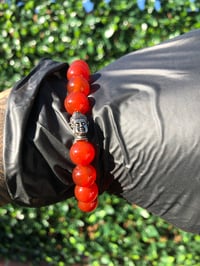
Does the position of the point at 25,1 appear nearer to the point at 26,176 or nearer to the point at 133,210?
the point at 133,210

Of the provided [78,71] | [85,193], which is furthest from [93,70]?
[85,193]

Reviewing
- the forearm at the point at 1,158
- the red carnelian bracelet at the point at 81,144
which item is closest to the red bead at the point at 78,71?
the red carnelian bracelet at the point at 81,144

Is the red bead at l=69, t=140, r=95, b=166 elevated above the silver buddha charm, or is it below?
below

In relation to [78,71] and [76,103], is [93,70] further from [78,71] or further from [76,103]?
[76,103]

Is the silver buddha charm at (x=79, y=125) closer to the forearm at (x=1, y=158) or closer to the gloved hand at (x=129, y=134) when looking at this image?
the gloved hand at (x=129, y=134)

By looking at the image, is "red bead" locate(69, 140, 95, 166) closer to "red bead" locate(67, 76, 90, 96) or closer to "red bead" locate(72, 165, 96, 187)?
"red bead" locate(72, 165, 96, 187)

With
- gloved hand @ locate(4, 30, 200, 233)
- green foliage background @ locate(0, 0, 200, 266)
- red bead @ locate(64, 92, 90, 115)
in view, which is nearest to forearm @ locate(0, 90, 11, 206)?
gloved hand @ locate(4, 30, 200, 233)
